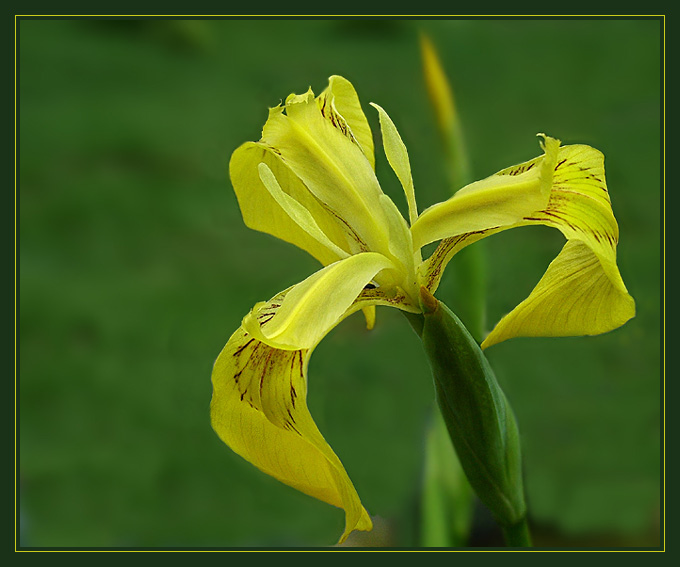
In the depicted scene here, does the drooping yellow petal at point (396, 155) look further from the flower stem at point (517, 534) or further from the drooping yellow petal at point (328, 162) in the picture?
the flower stem at point (517, 534)

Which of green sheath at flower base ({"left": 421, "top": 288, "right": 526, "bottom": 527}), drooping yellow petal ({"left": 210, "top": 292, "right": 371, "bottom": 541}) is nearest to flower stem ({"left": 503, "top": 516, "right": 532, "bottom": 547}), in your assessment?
green sheath at flower base ({"left": 421, "top": 288, "right": 526, "bottom": 527})

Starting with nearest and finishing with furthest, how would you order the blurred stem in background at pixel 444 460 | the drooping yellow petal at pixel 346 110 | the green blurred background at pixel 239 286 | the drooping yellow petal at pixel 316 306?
the drooping yellow petal at pixel 316 306 < the drooping yellow petal at pixel 346 110 < the blurred stem in background at pixel 444 460 < the green blurred background at pixel 239 286

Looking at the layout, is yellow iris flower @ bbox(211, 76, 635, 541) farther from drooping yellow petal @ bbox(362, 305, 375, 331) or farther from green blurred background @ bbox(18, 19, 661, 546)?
green blurred background @ bbox(18, 19, 661, 546)

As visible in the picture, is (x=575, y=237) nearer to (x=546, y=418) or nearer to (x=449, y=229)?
(x=449, y=229)

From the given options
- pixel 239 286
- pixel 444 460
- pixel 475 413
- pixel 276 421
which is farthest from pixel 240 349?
pixel 239 286

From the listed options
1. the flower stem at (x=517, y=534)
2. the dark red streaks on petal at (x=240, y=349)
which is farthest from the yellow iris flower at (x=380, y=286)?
the flower stem at (x=517, y=534)

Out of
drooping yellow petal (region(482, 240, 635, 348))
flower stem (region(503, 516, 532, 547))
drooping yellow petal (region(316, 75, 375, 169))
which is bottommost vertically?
flower stem (region(503, 516, 532, 547))

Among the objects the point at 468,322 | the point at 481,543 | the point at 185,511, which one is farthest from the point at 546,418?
the point at 468,322
